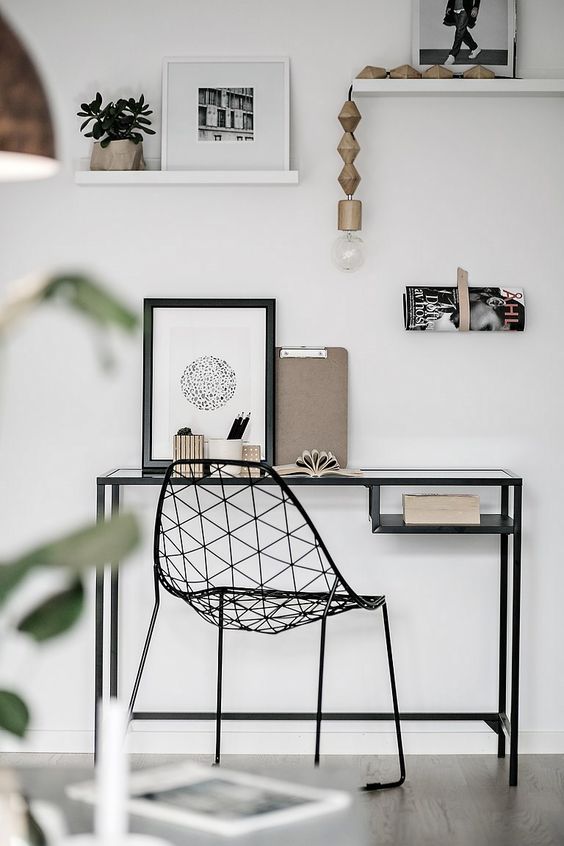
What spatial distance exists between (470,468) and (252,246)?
102cm

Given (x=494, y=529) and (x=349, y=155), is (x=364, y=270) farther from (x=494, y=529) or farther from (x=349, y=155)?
(x=494, y=529)

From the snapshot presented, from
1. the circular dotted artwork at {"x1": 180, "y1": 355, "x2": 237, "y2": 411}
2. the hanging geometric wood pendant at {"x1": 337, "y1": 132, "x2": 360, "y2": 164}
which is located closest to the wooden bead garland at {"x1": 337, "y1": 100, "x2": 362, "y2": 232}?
the hanging geometric wood pendant at {"x1": 337, "y1": 132, "x2": 360, "y2": 164}

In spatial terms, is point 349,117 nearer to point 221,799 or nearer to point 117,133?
point 117,133

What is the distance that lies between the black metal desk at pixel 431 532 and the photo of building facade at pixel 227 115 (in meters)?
1.13

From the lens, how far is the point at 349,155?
3.27 metres

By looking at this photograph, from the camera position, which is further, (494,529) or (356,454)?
(356,454)

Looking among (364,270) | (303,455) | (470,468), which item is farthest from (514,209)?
(303,455)

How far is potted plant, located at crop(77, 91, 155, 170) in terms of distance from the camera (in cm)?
325

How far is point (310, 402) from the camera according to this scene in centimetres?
334

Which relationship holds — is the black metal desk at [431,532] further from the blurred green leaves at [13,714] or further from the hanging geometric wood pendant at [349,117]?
the blurred green leaves at [13,714]

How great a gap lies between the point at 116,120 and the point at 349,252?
2.78ft

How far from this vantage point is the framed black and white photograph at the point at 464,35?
11.0 feet

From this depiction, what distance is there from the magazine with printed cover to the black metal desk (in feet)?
1.54

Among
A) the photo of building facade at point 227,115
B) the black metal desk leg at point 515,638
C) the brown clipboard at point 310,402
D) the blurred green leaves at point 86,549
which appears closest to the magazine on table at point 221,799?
the blurred green leaves at point 86,549
